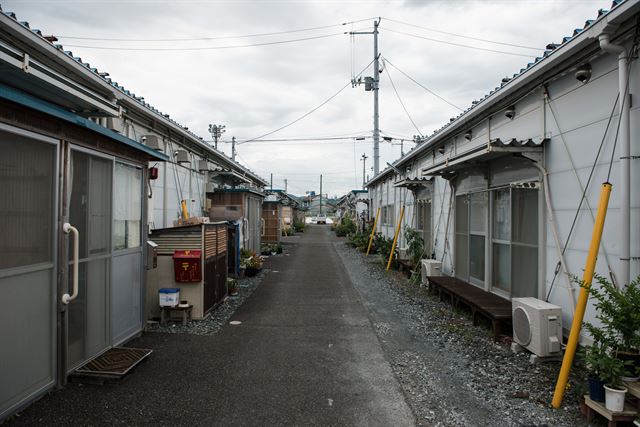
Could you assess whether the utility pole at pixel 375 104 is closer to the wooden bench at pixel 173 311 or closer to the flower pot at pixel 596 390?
the wooden bench at pixel 173 311

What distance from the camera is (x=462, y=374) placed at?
168 inches

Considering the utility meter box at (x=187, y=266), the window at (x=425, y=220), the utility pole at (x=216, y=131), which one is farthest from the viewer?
the utility pole at (x=216, y=131)

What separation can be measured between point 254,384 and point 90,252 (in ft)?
7.35

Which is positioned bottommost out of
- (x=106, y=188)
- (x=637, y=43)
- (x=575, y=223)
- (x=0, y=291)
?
(x=0, y=291)

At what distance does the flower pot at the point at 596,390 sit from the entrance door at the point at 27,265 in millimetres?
4556

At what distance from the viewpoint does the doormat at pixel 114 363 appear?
13.0 feet

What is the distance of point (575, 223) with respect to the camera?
458 cm

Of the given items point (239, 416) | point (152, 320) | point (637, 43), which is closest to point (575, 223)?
point (637, 43)

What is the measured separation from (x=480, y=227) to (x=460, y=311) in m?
1.63

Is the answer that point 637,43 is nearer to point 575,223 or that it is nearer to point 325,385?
point 575,223

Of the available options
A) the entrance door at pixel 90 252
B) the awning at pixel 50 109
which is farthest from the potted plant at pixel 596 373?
the awning at pixel 50 109

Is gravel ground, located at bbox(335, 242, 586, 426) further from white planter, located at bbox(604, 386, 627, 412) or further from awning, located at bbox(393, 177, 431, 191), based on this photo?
awning, located at bbox(393, 177, 431, 191)

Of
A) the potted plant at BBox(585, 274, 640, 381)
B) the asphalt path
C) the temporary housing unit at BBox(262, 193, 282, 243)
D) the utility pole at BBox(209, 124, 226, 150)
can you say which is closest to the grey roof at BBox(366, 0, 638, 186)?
the potted plant at BBox(585, 274, 640, 381)

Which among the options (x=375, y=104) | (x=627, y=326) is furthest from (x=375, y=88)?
(x=627, y=326)
